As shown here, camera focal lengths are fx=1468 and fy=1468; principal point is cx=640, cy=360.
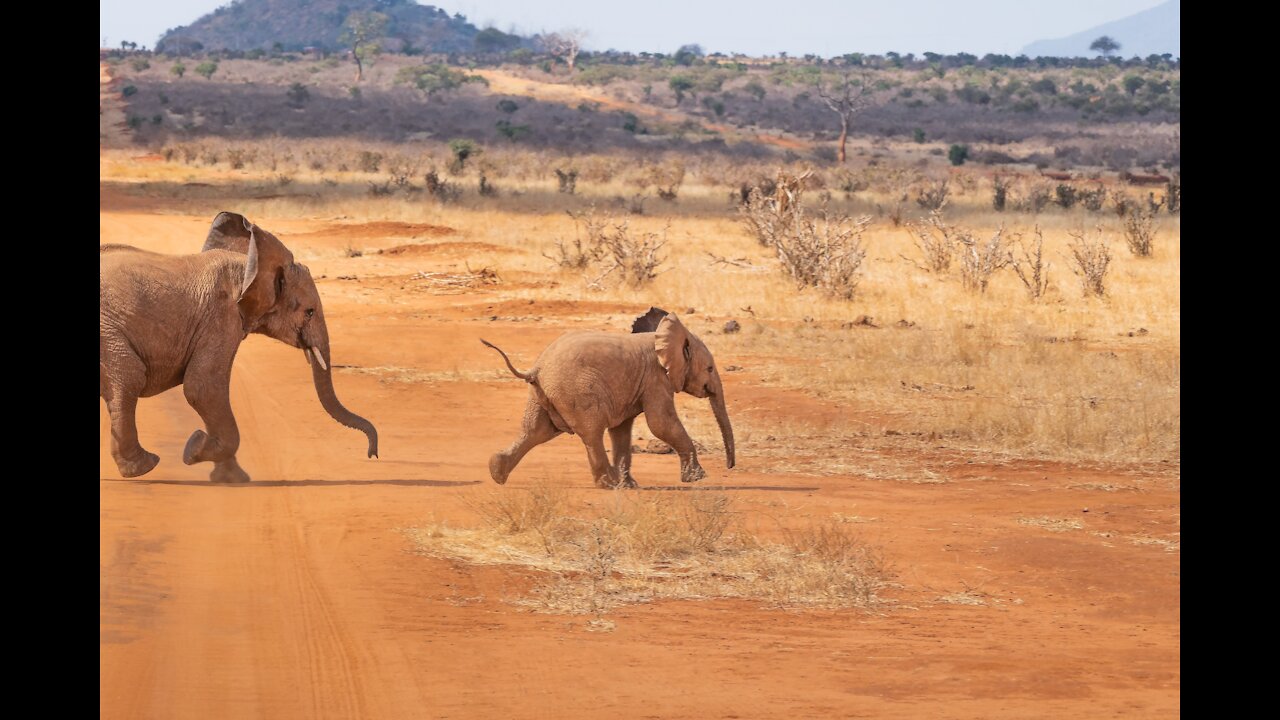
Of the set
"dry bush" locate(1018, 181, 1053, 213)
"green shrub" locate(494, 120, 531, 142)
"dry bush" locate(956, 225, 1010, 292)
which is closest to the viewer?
"dry bush" locate(956, 225, 1010, 292)

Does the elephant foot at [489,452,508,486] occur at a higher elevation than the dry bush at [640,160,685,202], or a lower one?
lower

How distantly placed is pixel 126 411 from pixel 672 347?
3.37 meters

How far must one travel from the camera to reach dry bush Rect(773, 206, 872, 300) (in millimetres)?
20312

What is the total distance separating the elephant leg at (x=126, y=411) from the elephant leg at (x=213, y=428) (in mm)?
269

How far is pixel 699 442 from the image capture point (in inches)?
474

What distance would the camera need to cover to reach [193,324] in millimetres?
8961

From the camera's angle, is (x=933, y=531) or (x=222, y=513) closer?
(x=222, y=513)

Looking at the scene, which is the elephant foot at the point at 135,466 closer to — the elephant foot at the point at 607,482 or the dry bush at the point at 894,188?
the elephant foot at the point at 607,482

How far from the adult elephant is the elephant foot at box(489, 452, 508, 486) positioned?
0.90 metres

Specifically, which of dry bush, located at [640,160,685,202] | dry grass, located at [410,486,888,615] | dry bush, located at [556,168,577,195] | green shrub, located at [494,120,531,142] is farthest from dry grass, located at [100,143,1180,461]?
green shrub, located at [494,120,531,142]

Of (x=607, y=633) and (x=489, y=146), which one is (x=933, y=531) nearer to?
(x=607, y=633)

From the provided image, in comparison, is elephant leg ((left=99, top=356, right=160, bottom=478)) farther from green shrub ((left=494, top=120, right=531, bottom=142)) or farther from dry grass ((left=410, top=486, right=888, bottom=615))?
green shrub ((left=494, top=120, right=531, bottom=142))
